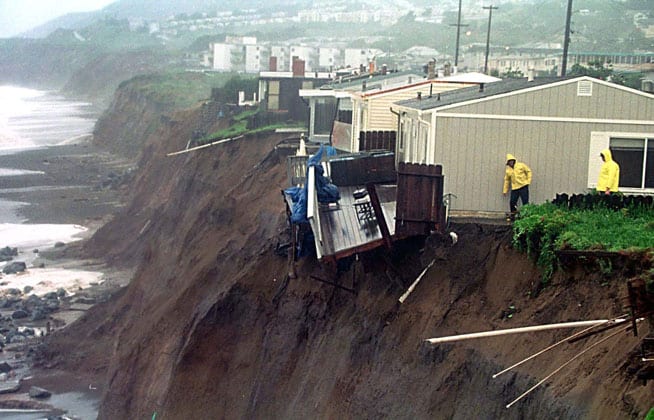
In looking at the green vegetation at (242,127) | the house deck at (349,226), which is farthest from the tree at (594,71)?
the house deck at (349,226)

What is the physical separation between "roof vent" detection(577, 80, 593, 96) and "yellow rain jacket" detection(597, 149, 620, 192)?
1.14 m

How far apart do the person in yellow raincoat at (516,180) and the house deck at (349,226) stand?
6.22 ft

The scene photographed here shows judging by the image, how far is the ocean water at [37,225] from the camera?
47062 millimetres

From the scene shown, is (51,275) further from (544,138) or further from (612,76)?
(544,138)

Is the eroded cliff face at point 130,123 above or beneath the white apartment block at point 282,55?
beneath

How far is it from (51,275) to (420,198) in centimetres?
3318

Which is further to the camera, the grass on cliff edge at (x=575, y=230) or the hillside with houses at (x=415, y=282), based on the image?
the grass on cliff edge at (x=575, y=230)

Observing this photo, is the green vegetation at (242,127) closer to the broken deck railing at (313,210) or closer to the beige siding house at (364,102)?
the beige siding house at (364,102)

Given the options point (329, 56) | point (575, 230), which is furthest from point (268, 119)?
point (329, 56)

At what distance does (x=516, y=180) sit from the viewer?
18.5m

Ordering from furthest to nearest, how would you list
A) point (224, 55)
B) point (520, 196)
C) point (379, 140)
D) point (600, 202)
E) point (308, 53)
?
point (224, 55)
point (308, 53)
point (379, 140)
point (520, 196)
point (600, 202)

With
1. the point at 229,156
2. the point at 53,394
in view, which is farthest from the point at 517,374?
the point at 229,156

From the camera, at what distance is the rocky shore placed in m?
31.3

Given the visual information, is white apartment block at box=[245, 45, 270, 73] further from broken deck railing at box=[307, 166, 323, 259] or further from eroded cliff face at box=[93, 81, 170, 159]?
broken deck railing at box=[307, 166, 323, 259]
